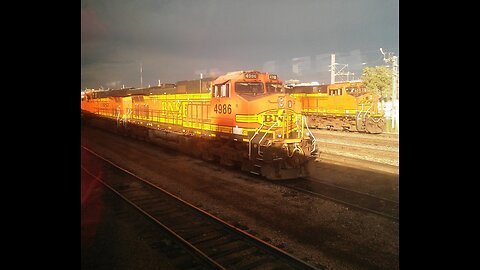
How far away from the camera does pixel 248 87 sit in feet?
35.1

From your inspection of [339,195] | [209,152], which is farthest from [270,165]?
[209,152]

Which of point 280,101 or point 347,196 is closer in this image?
point 347,196

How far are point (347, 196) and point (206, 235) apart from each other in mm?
4103

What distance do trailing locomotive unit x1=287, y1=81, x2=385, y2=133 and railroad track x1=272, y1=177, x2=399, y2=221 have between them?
37.3 ft

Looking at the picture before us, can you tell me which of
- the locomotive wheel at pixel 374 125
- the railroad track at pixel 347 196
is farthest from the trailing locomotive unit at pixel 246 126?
the locomotive wheel at pixel 374 125

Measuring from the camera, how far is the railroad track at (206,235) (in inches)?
205

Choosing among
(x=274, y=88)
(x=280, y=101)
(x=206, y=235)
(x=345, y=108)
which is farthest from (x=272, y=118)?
(x=345, y=108)

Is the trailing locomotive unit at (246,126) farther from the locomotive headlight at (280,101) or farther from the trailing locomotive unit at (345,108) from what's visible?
the trailing locomotive unit at (345,108)

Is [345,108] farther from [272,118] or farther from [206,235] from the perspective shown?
[206,235]

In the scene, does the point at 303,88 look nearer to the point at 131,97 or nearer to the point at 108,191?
the point at 131,97

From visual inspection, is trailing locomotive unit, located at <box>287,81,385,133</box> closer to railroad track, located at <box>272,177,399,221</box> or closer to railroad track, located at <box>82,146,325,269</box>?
railroad track, located at <box>272,177,399,221</box>

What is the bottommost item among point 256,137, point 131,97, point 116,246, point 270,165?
point 116,246
